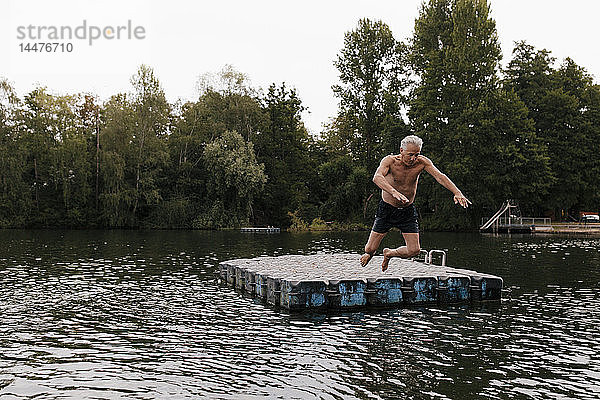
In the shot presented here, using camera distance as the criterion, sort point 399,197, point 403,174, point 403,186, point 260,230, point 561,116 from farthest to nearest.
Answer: point 561,116, point 260,230, point 403,186, point 403,174, point 399,197

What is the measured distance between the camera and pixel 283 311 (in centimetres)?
1653

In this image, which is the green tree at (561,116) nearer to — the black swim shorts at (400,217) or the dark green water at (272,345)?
the dark green water at (272,345)

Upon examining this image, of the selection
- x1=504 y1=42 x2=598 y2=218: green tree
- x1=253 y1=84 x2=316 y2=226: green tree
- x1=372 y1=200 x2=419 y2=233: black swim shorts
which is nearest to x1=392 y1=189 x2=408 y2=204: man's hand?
x1=372 y1=200 x2=419 y2=233: black swim shorts

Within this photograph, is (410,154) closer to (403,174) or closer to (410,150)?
(410,150)

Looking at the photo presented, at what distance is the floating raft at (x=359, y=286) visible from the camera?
54.6ft

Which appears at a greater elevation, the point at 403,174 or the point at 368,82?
the point at 368,82

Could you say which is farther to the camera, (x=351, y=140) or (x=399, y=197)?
(x=351, y=140)

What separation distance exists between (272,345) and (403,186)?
466 centimetres

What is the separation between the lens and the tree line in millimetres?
64375

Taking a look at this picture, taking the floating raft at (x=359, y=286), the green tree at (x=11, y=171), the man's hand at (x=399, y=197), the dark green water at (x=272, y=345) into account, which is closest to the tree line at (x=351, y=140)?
the green tree at (x=11, y=171)

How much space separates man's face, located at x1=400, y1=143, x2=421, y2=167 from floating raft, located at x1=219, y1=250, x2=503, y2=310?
4543 millimetres

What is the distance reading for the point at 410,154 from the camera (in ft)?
44.7

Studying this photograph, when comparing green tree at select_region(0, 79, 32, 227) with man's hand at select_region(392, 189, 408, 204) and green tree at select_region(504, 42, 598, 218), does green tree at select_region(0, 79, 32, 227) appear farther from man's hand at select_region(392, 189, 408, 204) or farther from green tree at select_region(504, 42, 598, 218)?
man's hand at select_region(392, 189, 408, 204)

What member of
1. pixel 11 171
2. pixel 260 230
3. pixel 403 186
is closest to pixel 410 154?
pixel 403 186
